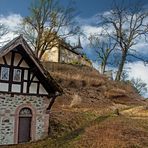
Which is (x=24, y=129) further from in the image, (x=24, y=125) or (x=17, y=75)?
(x=17, y=75)

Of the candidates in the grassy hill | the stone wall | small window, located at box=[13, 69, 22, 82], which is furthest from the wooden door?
small window, located at box=[13, 69, 22, 82]

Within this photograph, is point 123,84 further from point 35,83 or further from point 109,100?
point 35,83

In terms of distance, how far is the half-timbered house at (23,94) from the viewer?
77.9ft

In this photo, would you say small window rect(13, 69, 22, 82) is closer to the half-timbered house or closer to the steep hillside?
the half-timbered house

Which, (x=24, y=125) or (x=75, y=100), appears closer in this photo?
(x=24, y=125)

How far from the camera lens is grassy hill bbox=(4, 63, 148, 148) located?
73.2ft

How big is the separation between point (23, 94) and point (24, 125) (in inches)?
84.0

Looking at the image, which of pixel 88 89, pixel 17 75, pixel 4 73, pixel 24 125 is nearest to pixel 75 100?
pixel 88 89

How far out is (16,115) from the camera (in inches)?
951

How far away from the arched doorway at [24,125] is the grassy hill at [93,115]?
2.57 ft

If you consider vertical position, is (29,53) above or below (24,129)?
above

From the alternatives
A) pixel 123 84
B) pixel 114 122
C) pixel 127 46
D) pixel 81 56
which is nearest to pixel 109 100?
pixel 123 84

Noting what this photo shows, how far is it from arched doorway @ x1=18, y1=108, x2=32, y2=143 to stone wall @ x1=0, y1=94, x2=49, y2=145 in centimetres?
25

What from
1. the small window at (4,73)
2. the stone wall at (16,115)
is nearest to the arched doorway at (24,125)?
the stone wall at (16,115)
